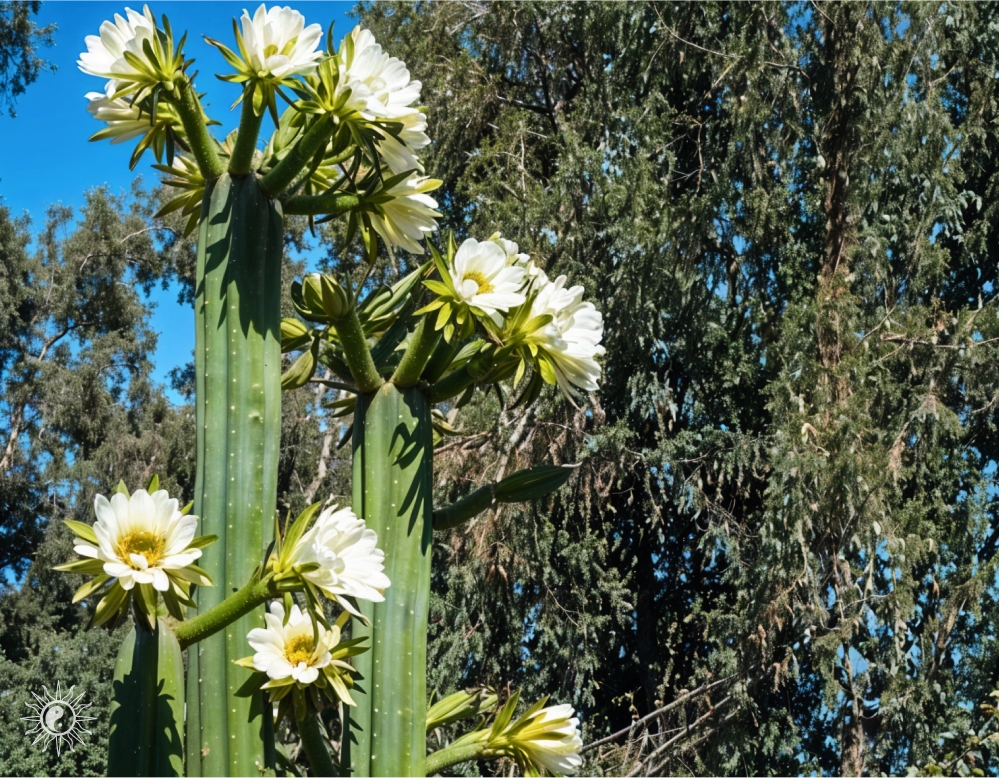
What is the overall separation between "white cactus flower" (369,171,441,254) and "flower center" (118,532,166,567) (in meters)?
0.53

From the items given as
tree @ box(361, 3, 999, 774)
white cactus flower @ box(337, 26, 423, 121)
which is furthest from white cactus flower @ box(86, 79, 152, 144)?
tree @ box(361, 3, 999, 774)

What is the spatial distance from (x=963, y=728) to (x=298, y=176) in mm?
5268

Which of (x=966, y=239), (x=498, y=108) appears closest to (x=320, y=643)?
(x=966, y=239)

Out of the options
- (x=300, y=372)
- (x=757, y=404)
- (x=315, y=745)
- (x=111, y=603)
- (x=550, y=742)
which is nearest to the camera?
(x=111, y=603)

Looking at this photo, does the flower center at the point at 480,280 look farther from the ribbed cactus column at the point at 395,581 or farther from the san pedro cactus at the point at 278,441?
the ribbed cactus column at the point at 395,581

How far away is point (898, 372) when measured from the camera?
244 inches

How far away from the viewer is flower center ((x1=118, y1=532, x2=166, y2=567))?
1.04 m

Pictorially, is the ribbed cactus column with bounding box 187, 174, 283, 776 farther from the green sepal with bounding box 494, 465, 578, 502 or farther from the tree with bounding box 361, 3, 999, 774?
the tree with bounding box 361, 3, 999, 774

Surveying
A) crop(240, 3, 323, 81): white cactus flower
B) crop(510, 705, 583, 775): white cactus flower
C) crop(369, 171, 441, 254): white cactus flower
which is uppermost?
crop(240, 3, 323, 81): white cactus flower

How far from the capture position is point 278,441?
4.11 ft

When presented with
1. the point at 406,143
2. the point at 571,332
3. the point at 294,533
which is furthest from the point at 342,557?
the point at 406,143

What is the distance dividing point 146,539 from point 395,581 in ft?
1.04

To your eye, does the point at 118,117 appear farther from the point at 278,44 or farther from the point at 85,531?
the point at 85,531

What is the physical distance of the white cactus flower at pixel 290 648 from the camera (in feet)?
3.55
